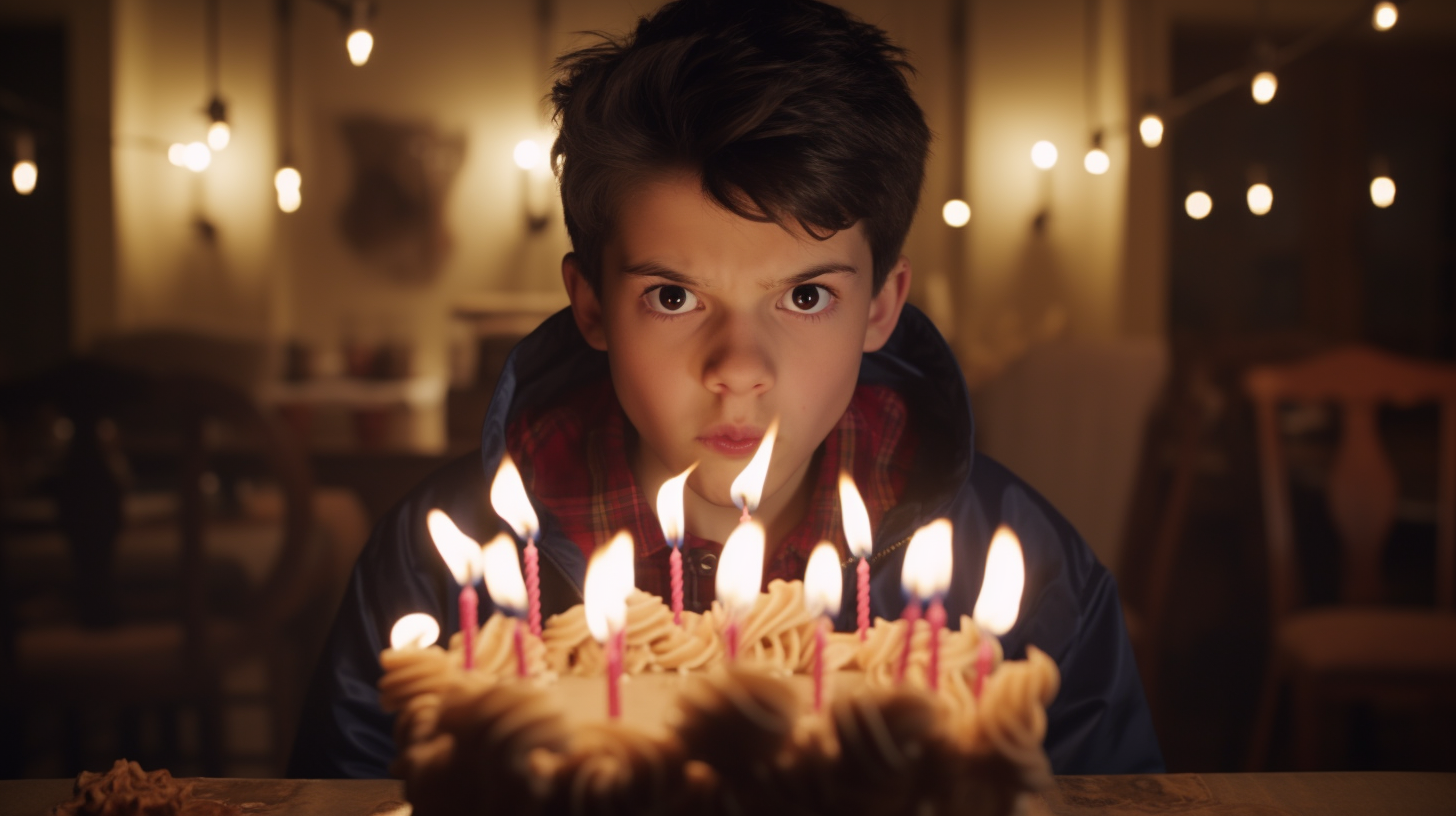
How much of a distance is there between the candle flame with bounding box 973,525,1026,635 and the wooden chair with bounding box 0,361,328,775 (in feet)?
6.39

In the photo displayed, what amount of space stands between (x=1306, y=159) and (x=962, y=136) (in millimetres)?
1998

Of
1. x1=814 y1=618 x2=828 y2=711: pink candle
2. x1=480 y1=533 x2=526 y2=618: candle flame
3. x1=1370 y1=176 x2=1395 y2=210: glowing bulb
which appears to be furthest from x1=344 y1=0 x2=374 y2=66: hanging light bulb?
x1=1370 y1=176 x2=1395 y2=210: glowing bulb

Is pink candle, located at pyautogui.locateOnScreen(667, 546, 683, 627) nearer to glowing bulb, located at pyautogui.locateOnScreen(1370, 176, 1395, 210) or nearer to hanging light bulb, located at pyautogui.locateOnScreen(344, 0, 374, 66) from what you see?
Result: hanging light bulb, located at pyautogui.locateOnScreen(344, 0, 374, 66)

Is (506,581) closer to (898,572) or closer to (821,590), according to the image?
(821,590)

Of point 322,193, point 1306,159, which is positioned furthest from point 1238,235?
point 322,193

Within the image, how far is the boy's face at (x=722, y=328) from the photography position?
100 centimetres

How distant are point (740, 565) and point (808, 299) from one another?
422 mm

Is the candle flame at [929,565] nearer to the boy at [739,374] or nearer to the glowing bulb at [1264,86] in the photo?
the boy at [739,374]

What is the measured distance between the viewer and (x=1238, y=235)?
6.14 metres

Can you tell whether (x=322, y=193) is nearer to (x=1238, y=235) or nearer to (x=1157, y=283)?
(x=1157, y=283)

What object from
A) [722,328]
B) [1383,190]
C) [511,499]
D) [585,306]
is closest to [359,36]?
[585,306]

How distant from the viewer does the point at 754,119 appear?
1.04m

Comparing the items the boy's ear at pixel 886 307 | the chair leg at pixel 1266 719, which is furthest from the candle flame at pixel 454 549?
the chair leg at pixel 1266 719

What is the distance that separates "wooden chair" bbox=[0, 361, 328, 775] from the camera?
2178mm
